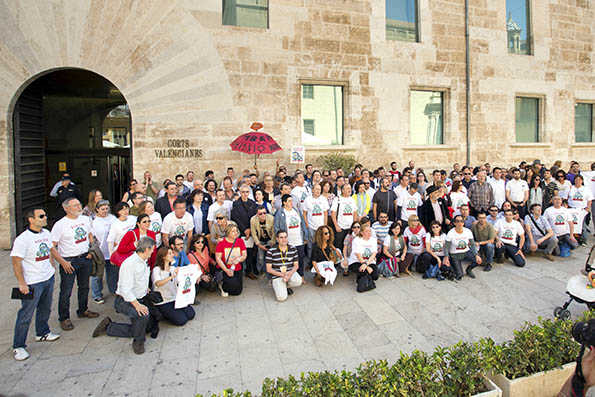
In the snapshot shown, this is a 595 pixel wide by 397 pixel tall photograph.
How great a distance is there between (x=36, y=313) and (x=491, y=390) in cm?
571

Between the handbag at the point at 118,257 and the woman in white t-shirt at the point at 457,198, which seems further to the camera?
the woman in white t-shirt at the point at 457,198

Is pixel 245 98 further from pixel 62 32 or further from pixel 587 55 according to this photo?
pixel 587 55

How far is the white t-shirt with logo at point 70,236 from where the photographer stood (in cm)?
528

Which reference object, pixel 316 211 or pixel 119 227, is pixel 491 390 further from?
pixel 119 227

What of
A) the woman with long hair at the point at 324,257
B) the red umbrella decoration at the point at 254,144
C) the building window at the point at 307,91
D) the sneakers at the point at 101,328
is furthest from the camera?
the building window at the point at 307,91

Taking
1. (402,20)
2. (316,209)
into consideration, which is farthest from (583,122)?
(316,209)

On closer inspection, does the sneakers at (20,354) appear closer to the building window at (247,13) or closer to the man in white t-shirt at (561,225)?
the building window at (247,13)

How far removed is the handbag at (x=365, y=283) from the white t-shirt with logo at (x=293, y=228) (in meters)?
1.42

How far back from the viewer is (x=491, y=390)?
3.40 m

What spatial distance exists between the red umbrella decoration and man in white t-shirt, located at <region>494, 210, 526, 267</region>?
6.16 metres

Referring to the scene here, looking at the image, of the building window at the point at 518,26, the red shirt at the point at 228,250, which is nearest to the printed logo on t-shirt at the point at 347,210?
the red shirt at the point at 228,250

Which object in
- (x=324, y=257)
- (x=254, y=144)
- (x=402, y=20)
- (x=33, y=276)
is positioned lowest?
(x=324, y=257)

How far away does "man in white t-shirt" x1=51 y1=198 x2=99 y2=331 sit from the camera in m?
5.28

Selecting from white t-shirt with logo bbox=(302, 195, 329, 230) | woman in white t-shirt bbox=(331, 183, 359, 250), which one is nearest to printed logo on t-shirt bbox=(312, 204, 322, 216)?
white t-shirt with logo bbox=(302, 195, 329, 230)
